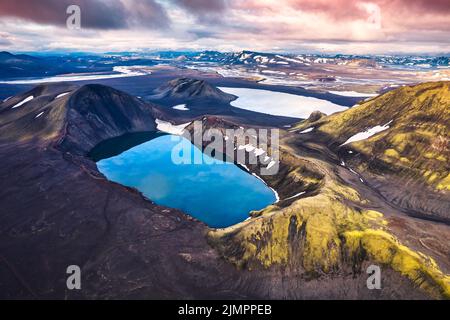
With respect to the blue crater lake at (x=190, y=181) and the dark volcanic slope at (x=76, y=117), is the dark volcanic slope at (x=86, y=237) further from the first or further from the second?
the dark volcanic slope at (x=76, y=117)

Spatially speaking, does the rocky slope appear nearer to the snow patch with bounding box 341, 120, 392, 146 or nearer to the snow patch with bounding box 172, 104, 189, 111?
the snow patch with bounding box 341, 120, 392, 146

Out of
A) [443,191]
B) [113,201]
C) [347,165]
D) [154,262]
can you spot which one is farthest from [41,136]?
[443,191]

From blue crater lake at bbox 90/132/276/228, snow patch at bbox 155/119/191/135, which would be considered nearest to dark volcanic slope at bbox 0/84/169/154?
snow patch at bbox 155/119/191/135

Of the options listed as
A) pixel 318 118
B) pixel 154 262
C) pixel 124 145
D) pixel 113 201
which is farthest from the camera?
pixel 318 118
